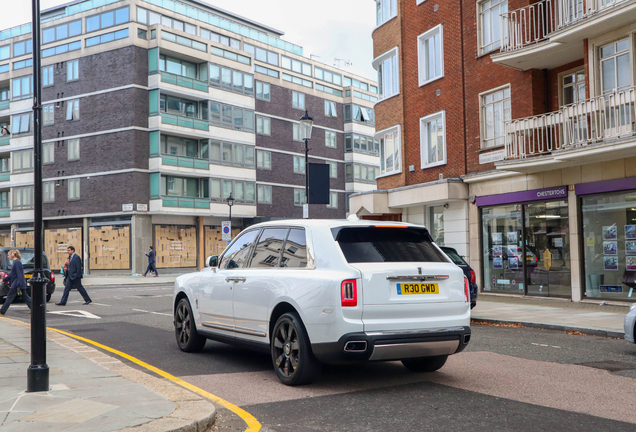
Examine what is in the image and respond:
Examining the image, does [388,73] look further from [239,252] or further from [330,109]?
[330,109]

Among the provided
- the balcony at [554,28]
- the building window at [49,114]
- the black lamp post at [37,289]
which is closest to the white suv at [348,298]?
the black lamp post at [37,289]

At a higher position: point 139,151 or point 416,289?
point 139,151

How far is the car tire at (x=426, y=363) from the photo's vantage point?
7.45 metres

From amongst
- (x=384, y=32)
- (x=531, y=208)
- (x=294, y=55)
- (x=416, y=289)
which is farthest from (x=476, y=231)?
(x=294, y=55)

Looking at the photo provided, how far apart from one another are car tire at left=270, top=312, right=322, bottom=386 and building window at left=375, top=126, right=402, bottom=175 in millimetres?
18315

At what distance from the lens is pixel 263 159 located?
53.2 m

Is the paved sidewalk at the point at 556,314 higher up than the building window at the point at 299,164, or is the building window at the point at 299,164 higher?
the building window at the point at 299,164

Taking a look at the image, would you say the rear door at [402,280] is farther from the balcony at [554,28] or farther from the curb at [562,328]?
the balcony at [554,28]

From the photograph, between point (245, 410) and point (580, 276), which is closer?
point (245, 410)

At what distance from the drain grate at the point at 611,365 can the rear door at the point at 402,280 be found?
7.40 ft

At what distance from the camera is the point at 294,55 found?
6081 centimetres

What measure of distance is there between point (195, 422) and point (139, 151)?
4097 centimetres

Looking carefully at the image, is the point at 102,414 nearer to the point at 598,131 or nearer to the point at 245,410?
the point at 245,410

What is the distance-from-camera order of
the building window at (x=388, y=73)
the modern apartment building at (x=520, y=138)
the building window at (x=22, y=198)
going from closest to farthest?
1. the modern apartment building at (x=520, y=138)
2. the building window at (x=388, y=73)
3. the building window at (x=22, y=198)
